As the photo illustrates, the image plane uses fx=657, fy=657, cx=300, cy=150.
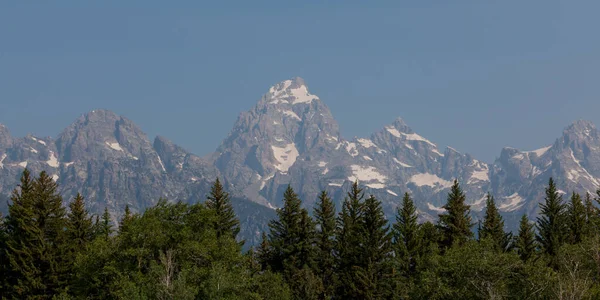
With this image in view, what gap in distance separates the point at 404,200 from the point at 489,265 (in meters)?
38.7

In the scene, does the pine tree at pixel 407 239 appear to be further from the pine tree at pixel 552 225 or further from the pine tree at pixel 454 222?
the pine tree at pixel 552 225

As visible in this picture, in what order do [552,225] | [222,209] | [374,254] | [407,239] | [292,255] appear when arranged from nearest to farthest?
[374,254] < [407,239] < [292,255] < [222,209] < [552,225]

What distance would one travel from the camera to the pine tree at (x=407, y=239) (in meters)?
85.1

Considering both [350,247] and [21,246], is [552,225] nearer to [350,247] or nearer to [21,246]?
[350,247]

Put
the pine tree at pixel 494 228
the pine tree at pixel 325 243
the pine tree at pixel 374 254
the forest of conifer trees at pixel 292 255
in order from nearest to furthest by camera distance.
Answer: the forest of conifer trees at pixel 292 255 < the pine tree at pixel 374 254 < the pine tree at pixel 325 243 < the pine tree at pixel 494 228

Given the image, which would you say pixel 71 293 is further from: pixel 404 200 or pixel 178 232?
pixel 404 200

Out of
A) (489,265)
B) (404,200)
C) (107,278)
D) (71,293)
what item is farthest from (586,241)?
(71,293)

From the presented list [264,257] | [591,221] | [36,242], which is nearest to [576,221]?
[591,221]

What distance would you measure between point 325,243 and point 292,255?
531 centimetres

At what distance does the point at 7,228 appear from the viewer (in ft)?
264

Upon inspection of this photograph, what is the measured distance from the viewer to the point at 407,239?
88.6 m

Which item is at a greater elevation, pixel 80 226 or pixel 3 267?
pixel 80 226

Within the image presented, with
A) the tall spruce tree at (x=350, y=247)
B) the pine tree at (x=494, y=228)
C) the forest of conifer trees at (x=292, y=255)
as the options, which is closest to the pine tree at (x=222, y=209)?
the forest of conifer trees at (x=292, y=255)

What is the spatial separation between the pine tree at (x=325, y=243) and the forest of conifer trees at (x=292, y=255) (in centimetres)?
19
